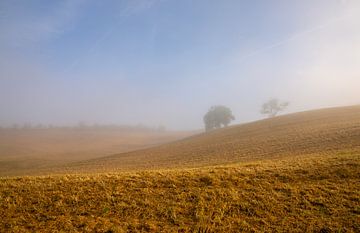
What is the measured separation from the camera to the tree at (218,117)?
299 ft

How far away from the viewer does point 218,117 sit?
9106 cm

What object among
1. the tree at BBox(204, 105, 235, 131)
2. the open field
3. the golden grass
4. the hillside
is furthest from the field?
the tree at BBox(204, 105, 235, 131)

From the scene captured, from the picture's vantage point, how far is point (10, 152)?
67.6 metres

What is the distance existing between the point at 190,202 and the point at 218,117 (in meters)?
83.2

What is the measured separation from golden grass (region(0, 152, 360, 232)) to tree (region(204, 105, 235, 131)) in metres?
79.3

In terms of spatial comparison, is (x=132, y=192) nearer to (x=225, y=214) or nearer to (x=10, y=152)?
(x=225, y=214)

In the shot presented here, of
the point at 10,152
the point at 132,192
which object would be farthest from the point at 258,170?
the point at 10,152

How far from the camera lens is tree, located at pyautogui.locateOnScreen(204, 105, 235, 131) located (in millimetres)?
91000

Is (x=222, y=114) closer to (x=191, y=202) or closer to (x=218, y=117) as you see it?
(x=218, y=117)

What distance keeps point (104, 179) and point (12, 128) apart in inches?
5317

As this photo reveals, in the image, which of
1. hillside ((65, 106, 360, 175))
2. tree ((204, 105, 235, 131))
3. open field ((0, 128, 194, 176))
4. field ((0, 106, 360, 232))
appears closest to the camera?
field ((0, 106, 360, 232))

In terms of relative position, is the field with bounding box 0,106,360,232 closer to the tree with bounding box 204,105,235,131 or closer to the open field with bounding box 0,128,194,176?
the open field with bounding box 0,128,194,176

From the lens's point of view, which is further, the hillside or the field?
the hillside

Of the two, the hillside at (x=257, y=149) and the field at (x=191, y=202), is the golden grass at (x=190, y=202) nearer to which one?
the field at (x=191, y=202)
